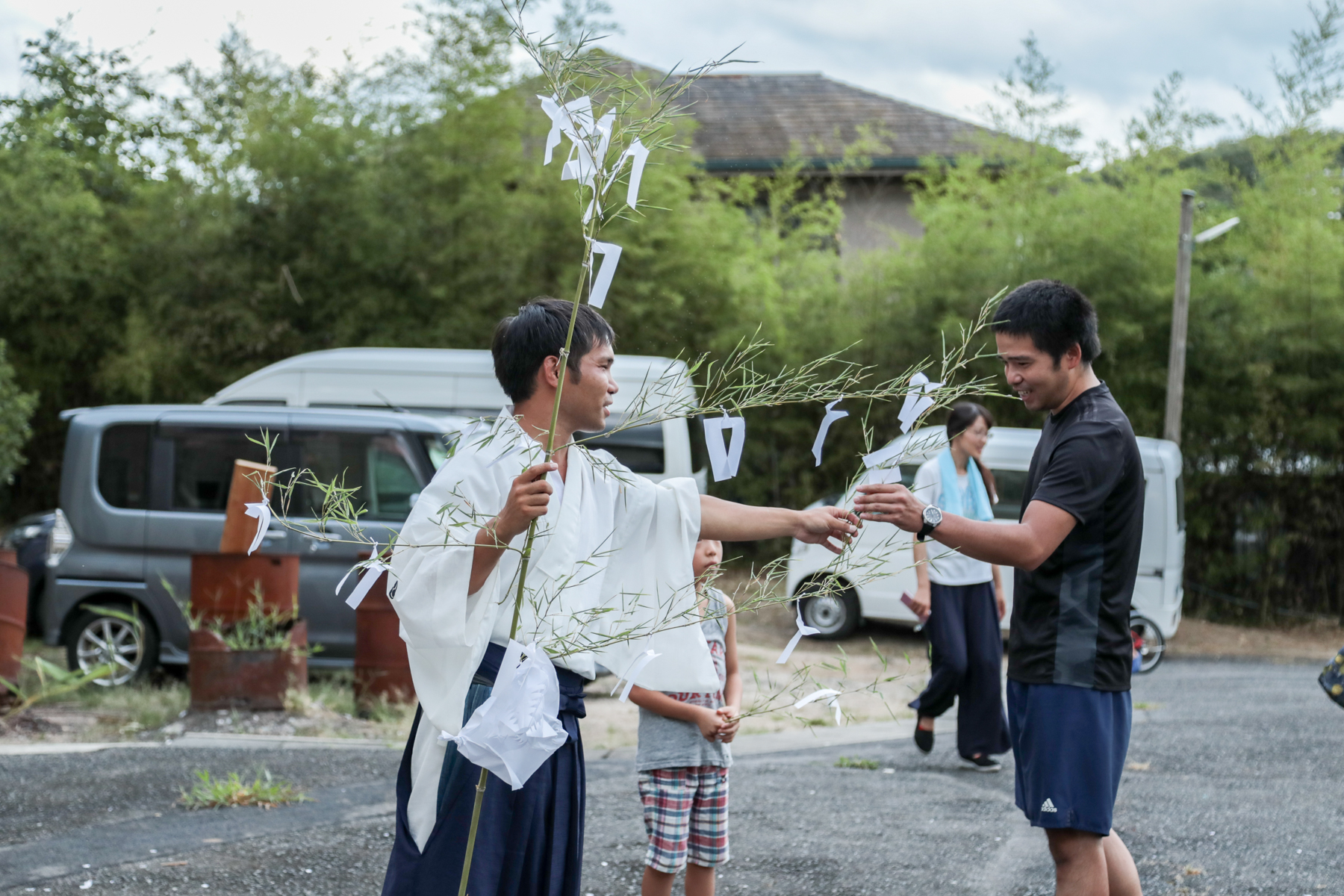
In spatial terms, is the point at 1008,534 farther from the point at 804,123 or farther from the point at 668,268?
the point at 804,123

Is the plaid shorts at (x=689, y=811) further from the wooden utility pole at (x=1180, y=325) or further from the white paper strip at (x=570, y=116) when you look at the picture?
the wooden utility pole at (x=1180, y=325)

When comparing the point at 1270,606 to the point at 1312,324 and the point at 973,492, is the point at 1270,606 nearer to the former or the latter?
the point at 1312,324

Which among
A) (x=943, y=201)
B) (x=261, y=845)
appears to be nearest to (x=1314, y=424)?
(x=943, y=201)

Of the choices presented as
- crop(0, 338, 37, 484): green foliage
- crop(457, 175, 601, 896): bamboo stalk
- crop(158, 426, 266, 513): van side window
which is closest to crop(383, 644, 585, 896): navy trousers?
crop(457, 175, 601, 896): bamboo stalk

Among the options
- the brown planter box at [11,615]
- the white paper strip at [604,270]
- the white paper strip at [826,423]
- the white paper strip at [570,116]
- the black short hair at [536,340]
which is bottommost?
the brown planter box at [11,615]

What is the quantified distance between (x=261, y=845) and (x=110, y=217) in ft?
36.9

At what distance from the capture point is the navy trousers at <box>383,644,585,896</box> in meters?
2.07

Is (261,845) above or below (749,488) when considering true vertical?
below

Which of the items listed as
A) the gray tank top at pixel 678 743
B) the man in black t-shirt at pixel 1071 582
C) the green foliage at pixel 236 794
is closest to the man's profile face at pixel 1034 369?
the man in black t-shirt at pixel 1071 582

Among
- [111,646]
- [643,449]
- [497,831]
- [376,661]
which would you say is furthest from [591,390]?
[643,449]

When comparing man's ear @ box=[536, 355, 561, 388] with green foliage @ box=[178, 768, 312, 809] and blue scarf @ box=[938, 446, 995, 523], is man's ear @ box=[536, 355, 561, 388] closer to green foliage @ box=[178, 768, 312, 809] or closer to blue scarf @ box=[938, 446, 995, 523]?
green foliage @ box=[178, 768, 312, 809]

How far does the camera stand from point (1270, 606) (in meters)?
11.6

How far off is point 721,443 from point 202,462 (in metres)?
6.56

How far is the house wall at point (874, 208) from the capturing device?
56.8 feet
